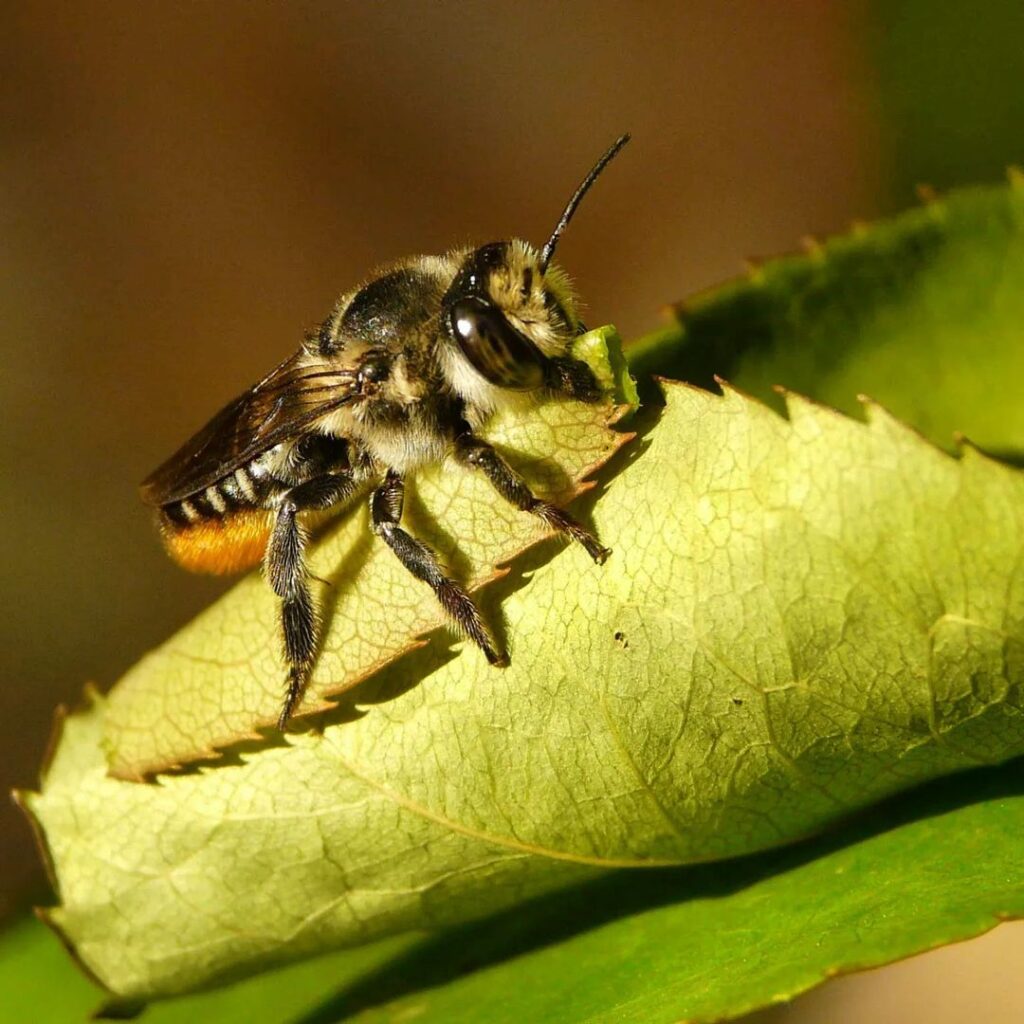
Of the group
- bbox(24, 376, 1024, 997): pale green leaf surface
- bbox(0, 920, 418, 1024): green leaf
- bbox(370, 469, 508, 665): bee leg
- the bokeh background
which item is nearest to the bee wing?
bbox(370, 469, 508, 665): bee leg

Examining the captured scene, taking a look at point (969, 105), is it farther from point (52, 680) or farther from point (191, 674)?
point (52, 680)

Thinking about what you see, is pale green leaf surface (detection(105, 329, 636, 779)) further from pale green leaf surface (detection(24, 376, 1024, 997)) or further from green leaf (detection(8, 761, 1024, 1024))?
green leaf (detection(8, 761, 1024, 1024))

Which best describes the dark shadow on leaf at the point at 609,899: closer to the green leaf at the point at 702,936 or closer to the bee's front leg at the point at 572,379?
the green leaf at the point at 702,936

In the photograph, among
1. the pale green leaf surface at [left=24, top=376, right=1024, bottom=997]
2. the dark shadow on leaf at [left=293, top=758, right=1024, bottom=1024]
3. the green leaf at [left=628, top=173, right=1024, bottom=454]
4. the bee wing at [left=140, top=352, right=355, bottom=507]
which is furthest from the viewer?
the bee wing at [left=140, top=352, right=355, bottom=507]

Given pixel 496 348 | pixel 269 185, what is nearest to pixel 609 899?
pixel 496 348

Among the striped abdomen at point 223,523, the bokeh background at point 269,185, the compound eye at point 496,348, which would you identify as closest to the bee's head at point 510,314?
the compound eye at point 496,348

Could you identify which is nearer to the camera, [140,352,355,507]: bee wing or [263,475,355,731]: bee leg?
[263,475,355,731]: bee leg

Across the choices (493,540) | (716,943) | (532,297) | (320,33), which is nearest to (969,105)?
(532,297)

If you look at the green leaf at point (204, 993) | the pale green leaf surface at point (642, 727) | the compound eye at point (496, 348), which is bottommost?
the green leaf at point (204, 993)

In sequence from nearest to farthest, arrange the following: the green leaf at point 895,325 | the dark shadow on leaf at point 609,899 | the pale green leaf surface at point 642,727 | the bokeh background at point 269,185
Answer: the pale green leaf surface at point 642,727, the dark shadow on leaf at point 609,899, the green leaf at point 895,325, the bokeh background at point 269,185
